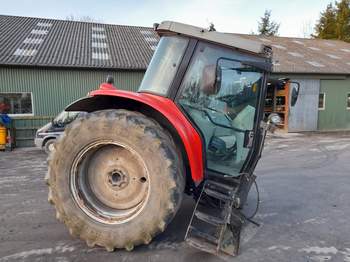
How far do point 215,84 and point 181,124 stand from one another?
1.82 feet

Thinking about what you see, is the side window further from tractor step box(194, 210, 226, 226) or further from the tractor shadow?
the tractor shadow

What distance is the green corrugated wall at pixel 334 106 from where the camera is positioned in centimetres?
1694

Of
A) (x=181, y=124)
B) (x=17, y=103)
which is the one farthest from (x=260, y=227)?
(x=17, y=103)

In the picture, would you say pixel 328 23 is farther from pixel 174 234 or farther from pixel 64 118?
pixel 174 234

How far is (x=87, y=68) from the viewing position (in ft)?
42.5

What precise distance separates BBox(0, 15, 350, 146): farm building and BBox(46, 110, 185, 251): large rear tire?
8.91 metres

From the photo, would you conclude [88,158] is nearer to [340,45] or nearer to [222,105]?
[222,105]

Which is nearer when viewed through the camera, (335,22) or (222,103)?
(222,103)

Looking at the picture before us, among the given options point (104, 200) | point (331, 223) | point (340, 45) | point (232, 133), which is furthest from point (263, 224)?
point (340, 45)

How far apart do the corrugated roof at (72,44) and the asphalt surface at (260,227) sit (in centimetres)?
720

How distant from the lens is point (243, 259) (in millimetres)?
3043

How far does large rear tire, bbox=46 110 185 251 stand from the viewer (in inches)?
113

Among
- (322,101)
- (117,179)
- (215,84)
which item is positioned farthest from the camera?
(322,101)

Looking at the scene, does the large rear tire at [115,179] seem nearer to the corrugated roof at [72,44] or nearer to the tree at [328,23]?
the corrugated roof at [72,44]
